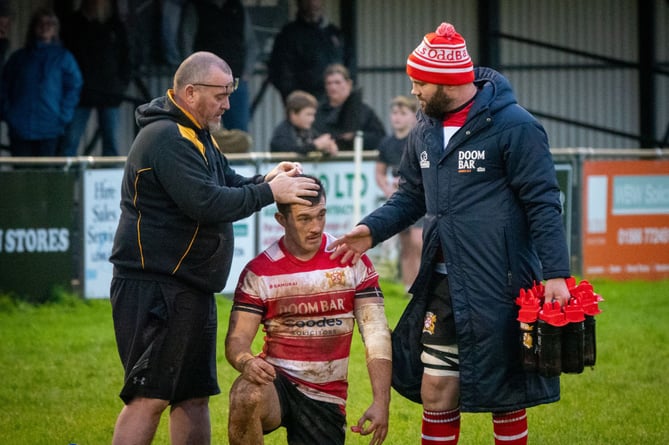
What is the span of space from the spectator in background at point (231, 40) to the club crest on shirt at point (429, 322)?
8.39m

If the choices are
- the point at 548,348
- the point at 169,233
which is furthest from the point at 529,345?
the point at 169,233

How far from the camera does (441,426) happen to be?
600 centimetres

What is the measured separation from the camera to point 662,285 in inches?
548

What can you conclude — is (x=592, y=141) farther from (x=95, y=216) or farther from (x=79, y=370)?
(x=79, y=370)

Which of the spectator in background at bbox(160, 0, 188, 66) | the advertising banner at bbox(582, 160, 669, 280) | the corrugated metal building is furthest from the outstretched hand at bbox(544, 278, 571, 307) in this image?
the corrugated metal building

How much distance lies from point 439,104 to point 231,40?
28.7ft

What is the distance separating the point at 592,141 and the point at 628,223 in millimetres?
6942

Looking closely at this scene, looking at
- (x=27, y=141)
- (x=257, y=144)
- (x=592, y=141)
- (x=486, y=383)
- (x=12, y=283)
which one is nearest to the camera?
(x=486, y=383)

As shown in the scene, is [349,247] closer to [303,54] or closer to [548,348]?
[548,348]

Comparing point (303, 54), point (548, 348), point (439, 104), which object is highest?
point (303, 54)

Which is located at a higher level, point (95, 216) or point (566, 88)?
point (566, 88)

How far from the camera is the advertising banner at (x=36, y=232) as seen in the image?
40.4 feet

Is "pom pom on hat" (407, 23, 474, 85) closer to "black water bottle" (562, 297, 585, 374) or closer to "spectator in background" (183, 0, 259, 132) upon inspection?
"black water bottle" (562, 297, 585, 374)

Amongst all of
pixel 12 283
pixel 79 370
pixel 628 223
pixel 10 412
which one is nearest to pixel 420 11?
pixel 628 223
